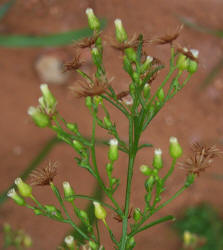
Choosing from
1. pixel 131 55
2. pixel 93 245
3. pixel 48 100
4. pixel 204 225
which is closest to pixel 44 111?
pixel 48 100

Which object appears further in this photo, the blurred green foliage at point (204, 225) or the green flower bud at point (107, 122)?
the blurred green foliage at point (204, 225)

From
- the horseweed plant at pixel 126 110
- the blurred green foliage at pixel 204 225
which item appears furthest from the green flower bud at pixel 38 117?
the blurred green foliage at pixel 204 225

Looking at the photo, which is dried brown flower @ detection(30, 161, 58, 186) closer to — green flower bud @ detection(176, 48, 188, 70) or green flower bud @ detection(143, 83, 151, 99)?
green flower bud @ detection(143, 83, 151, 99)

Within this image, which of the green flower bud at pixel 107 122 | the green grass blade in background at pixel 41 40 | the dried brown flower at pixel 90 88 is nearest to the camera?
the dried brown flower at pixel 90 88

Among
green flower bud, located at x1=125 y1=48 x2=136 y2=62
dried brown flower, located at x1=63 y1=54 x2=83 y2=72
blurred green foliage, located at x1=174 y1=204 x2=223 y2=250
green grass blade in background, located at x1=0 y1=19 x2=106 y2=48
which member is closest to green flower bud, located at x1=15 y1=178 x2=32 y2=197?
dried brown flower, located at x1=63 y1=54 x2=83 y2=72

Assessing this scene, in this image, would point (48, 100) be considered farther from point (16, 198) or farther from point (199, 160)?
point (199, 160)

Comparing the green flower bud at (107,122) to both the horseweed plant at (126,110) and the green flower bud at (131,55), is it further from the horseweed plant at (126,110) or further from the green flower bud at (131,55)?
the green flower bud at (131,55)

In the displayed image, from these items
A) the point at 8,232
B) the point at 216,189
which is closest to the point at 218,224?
the point at 216,189
